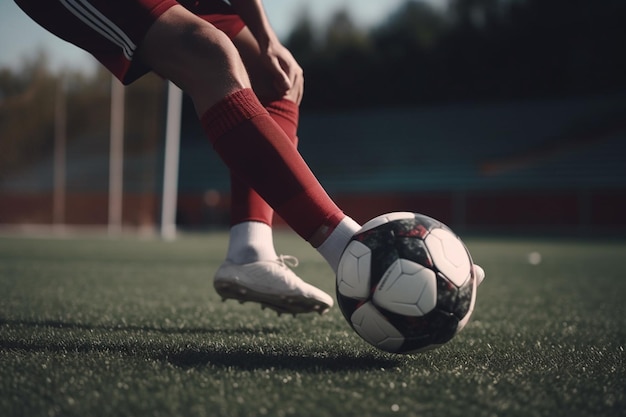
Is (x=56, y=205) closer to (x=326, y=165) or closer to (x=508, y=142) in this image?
(x=326, y=165)

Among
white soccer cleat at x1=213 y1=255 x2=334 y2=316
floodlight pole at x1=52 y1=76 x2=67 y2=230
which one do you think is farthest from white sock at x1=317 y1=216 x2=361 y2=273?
floodlight pole at x1=52 y1=76 x2=67 y2=230

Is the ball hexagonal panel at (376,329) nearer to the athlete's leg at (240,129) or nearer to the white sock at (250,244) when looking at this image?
the athlete's leg at (240,129)

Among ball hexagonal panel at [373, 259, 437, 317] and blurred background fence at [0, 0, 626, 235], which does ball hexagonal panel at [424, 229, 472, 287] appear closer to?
ball hexagonal panel at [373, 259, 437, 317]

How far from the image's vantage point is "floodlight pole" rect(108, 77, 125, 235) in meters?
11.6

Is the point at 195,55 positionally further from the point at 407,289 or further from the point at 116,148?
the point at 116,148

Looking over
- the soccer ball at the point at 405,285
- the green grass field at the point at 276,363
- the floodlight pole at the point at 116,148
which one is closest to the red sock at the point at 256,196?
the green grass field at the point at 276,363

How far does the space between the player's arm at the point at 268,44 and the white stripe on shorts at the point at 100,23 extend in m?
0.35

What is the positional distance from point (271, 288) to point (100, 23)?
0.68 metres

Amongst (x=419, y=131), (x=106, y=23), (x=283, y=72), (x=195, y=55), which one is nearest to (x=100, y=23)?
(x=106, y=23)

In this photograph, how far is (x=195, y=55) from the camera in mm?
1248

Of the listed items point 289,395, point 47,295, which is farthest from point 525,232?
point 289,395

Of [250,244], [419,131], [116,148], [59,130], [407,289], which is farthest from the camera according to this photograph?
[419,131]

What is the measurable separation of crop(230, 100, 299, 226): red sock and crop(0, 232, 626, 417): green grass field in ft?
0.93

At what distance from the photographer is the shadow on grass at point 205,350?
3.71ft
